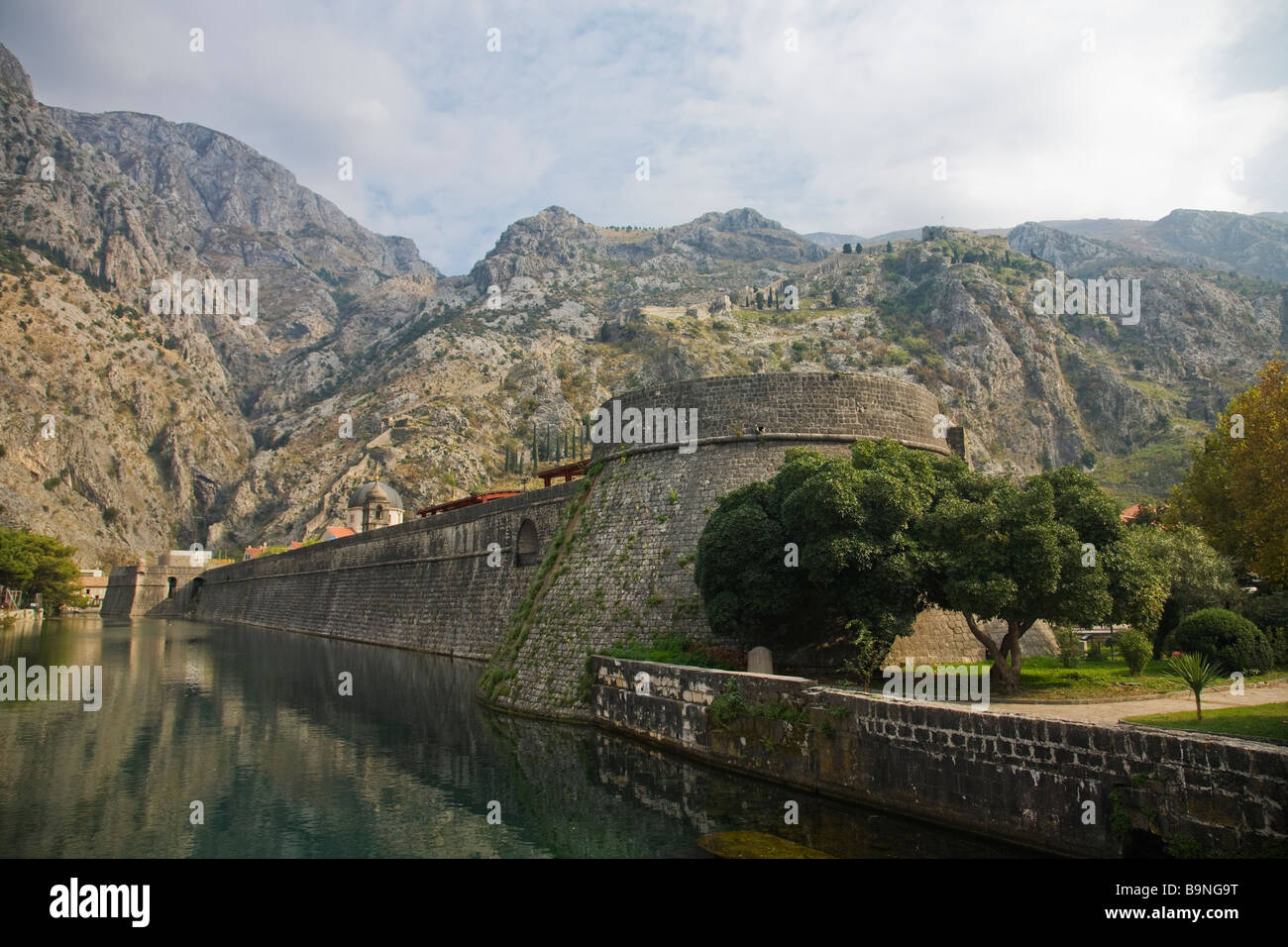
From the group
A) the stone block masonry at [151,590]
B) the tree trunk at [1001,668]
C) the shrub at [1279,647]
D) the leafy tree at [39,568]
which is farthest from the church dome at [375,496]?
the shrub at [1279,647]

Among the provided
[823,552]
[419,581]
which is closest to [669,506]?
[823,552]

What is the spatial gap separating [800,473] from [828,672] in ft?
15.1

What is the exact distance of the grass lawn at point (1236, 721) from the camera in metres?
10.8

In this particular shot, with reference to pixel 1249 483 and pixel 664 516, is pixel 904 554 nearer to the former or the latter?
pixel 664 516

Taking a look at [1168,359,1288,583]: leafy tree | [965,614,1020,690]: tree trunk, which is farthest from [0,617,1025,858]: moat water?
[1168,359,1288,583]: leafy tree

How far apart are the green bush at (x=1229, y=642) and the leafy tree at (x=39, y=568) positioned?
84.1m

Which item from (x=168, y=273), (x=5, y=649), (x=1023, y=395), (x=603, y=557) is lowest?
(x=5, y=649)

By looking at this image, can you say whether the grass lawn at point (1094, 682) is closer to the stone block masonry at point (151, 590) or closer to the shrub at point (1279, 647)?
the shrub at point (1279, 647)

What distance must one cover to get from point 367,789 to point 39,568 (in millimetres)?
80127

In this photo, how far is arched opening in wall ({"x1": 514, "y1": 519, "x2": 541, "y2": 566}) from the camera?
32.0m

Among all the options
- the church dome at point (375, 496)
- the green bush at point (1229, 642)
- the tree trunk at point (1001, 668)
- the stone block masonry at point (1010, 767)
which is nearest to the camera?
the stone block masonry at point (1010, 767)
